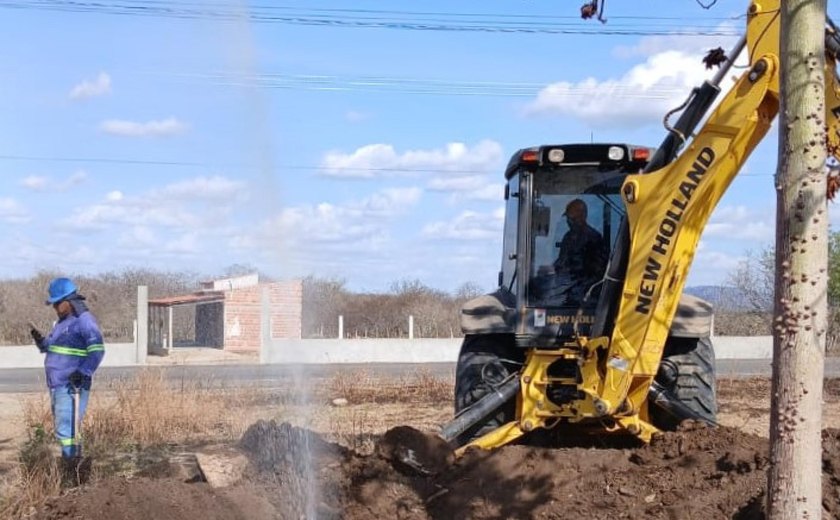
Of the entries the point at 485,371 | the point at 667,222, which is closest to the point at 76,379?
the point at 485,371

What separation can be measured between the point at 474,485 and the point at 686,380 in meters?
2.10

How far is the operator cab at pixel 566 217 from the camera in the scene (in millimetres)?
8180

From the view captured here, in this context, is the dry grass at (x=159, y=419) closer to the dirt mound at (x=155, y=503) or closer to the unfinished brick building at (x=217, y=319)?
the dirt mound at (x=155, y=503)

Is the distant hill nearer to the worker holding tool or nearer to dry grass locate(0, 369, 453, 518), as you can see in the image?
dry grass locate(0, 369, 453, 518)

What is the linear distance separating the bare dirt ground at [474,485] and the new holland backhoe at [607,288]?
418 millimetres

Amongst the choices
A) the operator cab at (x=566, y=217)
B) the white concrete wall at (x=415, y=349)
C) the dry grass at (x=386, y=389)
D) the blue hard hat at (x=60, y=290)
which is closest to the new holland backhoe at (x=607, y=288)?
the operator cab at (x=566, y=217)

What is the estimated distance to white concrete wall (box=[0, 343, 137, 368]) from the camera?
2811 centimetres

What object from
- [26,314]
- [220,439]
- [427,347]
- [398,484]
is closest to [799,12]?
[398,484]

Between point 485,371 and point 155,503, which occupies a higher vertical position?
point 485,371

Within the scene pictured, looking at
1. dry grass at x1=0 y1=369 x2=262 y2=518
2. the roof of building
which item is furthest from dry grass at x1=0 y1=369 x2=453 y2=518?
the roof of building

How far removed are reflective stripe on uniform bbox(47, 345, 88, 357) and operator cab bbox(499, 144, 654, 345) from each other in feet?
12.0

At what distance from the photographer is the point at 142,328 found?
94.2 feet

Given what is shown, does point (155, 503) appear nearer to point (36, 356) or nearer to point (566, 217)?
point (566, 217)

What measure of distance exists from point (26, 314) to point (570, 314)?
34705mm
